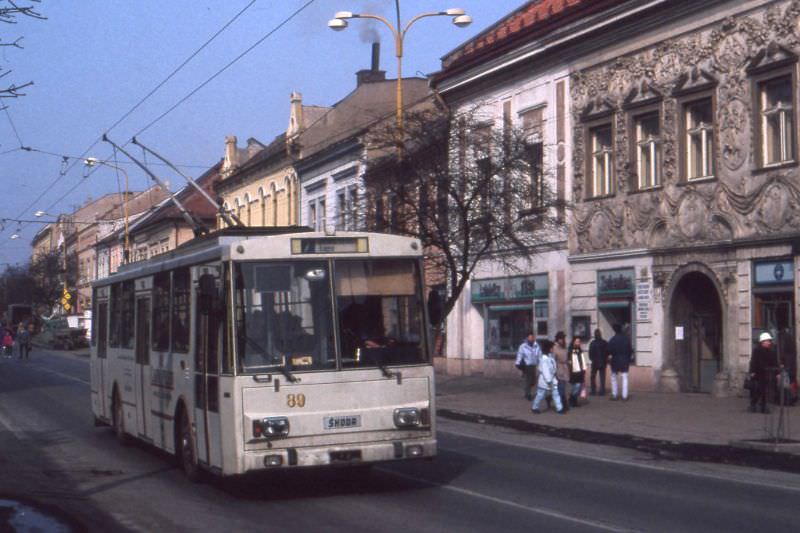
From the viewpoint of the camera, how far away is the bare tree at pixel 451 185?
97.8 ft

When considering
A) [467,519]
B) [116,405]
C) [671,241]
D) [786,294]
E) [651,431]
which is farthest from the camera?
[671,241]

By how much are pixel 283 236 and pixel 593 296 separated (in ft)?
70.1

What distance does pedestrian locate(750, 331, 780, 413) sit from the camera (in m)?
23.5

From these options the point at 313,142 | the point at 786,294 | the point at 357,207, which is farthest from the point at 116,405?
the point at 313,142

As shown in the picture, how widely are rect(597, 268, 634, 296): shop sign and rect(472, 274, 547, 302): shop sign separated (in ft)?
10.9

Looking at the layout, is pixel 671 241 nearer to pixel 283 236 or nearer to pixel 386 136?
pixel 386 136

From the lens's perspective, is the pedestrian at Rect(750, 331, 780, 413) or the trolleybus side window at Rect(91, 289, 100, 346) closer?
the trolleybus side window at Rect(91, 289, 100, 346)

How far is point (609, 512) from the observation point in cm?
1180

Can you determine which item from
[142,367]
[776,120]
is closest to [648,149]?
[776,120]

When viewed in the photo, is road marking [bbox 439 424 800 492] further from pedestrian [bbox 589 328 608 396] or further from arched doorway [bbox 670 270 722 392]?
arched doorway [bbox 670 270 722 392]

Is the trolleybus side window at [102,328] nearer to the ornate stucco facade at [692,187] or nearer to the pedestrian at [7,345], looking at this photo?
the ornate stucco facade at [692,187]

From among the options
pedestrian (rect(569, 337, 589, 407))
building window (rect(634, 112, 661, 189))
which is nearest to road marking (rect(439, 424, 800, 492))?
pedestrian (rect(569, 337, 589, 407))

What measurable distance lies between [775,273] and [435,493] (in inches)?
602

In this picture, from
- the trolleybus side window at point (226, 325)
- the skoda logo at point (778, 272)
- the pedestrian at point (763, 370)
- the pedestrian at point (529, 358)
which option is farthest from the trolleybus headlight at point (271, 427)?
the pedestrian at point (529, 358)
